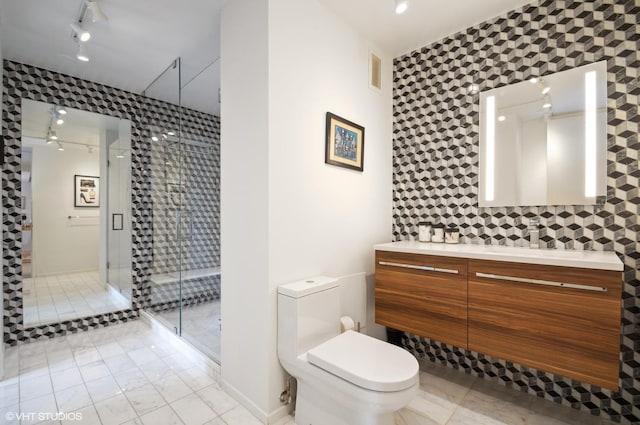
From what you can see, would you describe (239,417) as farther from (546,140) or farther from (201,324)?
(546,140)

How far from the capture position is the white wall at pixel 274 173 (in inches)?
67.4

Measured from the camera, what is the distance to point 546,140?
196cm

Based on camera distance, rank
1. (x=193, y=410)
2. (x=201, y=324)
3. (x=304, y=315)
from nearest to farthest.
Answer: (x=304, y=315)
(x=193, y=410)
(x=201, y=324)

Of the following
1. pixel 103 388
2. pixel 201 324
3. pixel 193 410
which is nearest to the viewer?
pixel 193 410

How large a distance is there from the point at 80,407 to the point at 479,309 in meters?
2.61

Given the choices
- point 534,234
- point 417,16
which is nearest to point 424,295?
point 534,234

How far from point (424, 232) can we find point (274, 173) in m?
1.42

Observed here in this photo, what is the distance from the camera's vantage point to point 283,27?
5.77 feet

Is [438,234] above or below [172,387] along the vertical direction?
above

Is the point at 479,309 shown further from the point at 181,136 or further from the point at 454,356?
the point at 181,136

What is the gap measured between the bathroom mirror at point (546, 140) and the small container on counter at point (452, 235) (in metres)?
0.28

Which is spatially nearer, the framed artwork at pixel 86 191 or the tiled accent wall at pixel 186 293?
the tiled accent wall at pixel 186 293

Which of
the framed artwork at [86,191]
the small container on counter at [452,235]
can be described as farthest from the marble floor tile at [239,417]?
the framed artwork at [86,191]

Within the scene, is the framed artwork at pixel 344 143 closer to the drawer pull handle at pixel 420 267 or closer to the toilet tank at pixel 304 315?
the drawer pull handle at pixel 420 267
